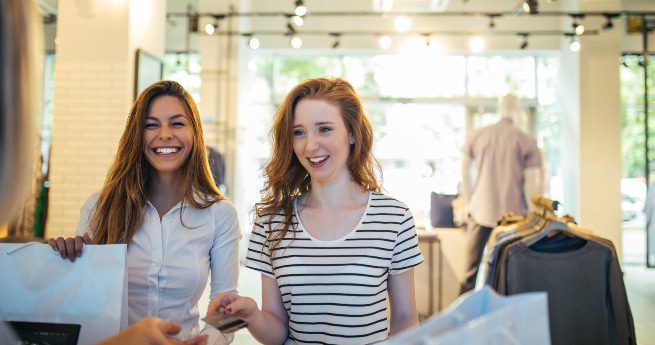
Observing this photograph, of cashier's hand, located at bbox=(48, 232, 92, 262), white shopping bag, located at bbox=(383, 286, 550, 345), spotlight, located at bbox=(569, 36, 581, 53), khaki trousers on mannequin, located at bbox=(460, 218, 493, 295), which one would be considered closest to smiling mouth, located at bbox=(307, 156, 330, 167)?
cashier's hand, located at bbox=(48, 232, 92, 262)

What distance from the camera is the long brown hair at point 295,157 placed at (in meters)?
1.71

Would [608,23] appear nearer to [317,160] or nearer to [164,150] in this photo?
[317,160]

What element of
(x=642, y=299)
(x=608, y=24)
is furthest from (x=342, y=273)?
(x=608, y=24)

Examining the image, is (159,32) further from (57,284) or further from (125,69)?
(57,284)

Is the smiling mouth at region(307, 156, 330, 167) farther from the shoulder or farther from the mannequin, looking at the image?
the mannequin

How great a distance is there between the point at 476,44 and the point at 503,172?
12.1ft

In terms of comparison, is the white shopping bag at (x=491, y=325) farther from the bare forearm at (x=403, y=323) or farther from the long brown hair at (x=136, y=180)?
the long brown hair at (x=136, y=180)

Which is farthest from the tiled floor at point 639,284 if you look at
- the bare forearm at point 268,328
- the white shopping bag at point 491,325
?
the white shopping bag at point 491,325

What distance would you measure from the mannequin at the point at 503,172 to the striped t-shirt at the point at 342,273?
142 inches

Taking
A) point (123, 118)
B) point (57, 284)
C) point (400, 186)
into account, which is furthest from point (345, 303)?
point (400, 186)

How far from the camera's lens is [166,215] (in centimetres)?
182

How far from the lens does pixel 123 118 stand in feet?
17.1

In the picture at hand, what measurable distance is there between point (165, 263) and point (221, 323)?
0.60 metres

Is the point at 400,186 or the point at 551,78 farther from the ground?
the point at 551,78
